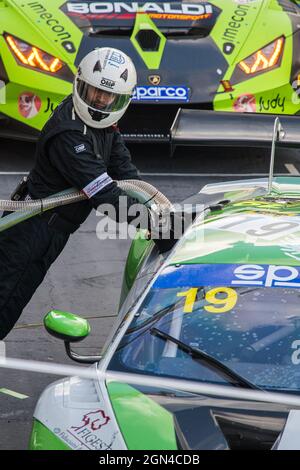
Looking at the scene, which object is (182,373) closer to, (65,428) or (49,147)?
(65,428)

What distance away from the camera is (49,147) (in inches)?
255

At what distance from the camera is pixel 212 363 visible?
15.8 feet

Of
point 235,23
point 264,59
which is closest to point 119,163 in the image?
point 264,59

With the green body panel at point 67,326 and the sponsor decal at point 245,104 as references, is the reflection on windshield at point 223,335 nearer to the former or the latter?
the green body panel at point 67,326

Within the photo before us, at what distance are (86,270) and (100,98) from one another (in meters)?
1.94

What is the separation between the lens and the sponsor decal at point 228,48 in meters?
9.69

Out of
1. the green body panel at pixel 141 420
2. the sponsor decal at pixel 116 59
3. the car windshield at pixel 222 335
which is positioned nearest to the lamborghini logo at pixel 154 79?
the sponsor decal at pixel 116 59

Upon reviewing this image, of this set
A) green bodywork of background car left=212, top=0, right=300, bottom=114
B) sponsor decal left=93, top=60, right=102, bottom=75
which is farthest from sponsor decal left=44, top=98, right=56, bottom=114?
sponsor decal left=93, top=60, right=102, bottom=75

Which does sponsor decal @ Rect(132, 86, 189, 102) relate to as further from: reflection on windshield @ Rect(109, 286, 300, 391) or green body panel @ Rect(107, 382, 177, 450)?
green body panel @ Rect(107, 382, 177, 450)

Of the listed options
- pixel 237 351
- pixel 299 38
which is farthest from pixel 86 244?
pixel 237 351

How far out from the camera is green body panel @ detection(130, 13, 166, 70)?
955 centimetres

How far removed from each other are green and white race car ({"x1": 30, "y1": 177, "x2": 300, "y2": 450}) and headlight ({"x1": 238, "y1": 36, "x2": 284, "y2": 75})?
4266 mm
